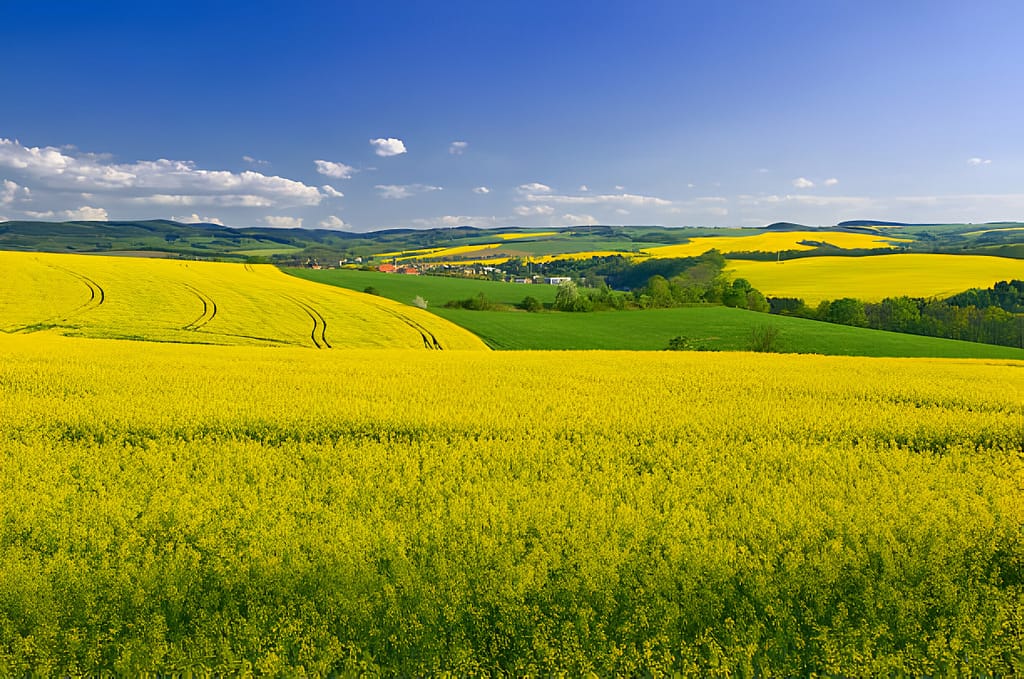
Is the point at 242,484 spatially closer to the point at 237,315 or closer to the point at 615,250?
the point at 237,315

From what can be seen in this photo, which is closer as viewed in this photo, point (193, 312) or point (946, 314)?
point (193, 312)

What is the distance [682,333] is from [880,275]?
58.0 metres

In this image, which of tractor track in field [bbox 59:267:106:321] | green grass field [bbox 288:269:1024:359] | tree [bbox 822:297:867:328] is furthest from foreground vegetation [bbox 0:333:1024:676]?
tree [bbox 822:297:867:328]

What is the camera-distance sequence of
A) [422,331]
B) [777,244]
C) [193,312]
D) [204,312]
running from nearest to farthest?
1. [193,312]
2. [204,312]
3. [422,331]
4. [777,244]

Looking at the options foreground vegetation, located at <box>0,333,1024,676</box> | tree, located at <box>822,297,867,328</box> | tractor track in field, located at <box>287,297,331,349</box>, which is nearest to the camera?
foreground vegetation, located at <box>0,333,1024,676</box>

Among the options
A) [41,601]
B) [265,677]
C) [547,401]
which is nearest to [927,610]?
[265,677]

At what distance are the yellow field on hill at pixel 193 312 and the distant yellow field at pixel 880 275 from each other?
2347 inches

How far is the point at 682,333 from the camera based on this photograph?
46875 mm

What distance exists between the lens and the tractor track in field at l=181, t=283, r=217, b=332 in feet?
98.3

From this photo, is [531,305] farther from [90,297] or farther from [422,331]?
[90,297]

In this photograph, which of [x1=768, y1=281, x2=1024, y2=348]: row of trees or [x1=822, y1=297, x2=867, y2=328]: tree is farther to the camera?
[x1=822, y1=297, x2=867, y2=328]: tree

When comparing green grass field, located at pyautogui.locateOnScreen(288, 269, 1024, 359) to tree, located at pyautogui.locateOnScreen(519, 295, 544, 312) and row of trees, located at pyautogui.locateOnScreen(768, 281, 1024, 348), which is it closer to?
tree, located at pyautogui.locateOnScreen(519, 295, 544, 312)

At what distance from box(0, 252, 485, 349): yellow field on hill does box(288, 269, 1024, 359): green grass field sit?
5.33m

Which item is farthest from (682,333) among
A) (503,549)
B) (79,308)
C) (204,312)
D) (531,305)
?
(503,549)
